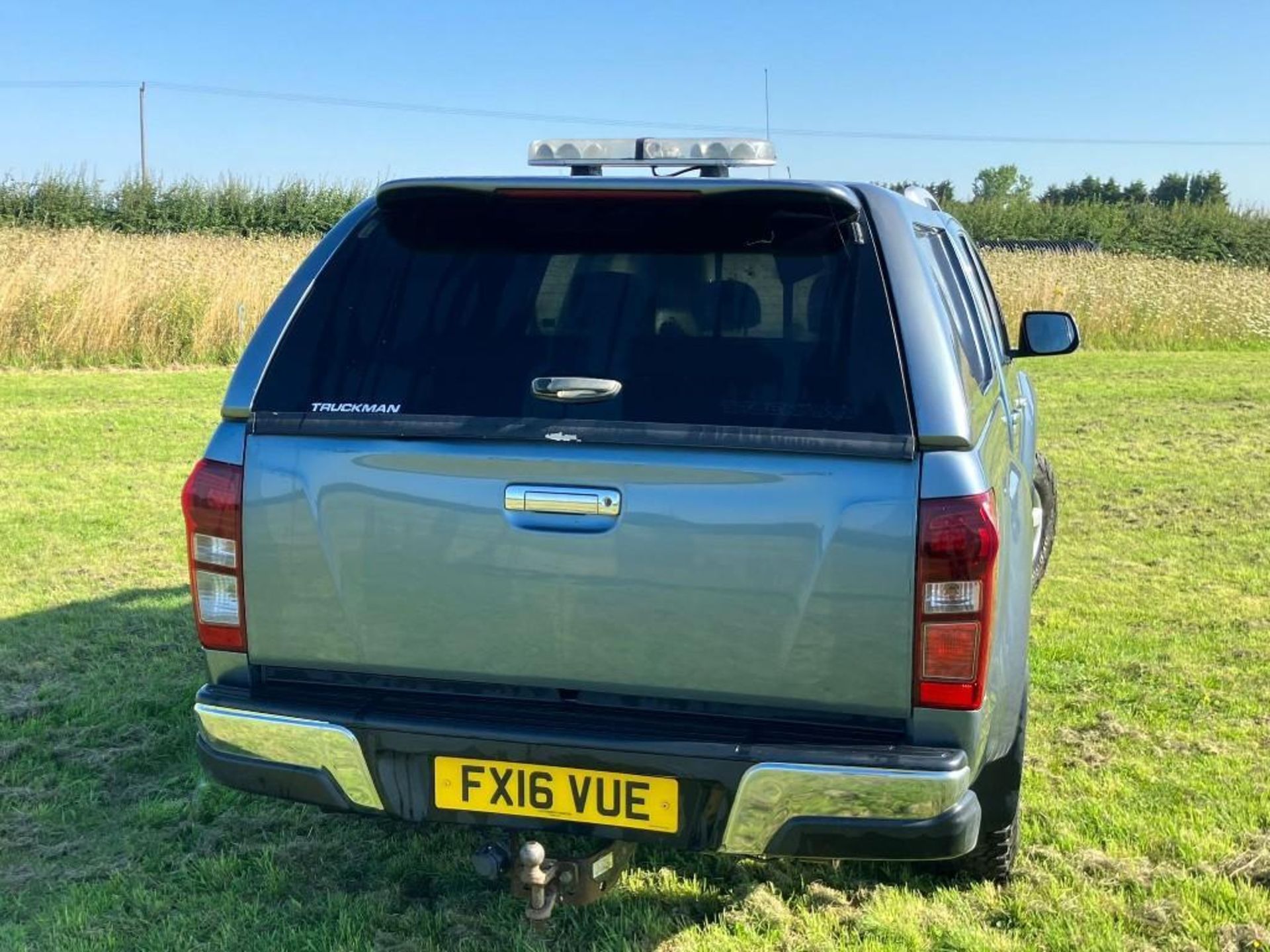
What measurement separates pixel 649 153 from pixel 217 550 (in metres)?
1.89

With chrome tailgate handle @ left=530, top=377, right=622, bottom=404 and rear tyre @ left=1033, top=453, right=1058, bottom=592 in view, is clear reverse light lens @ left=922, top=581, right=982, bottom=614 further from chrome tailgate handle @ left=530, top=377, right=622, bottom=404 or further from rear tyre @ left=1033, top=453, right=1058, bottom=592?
rear tyre @ left=1033, top=453, right=1058, bottom=592

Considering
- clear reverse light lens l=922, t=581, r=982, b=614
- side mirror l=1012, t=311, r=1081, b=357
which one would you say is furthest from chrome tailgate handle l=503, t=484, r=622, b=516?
side mirror l=1012, t=311, r=1081, b=357

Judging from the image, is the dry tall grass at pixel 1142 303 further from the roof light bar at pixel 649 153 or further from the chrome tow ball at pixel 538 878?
the chrome tow ball at pixel 538 878

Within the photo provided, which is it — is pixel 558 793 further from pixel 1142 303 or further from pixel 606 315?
pixel 1142 303

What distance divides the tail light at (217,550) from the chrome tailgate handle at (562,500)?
635 mm

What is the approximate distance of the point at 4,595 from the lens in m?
5.93

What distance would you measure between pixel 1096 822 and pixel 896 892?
2.63ft

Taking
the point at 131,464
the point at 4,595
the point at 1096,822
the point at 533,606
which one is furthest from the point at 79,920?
the point at 131,464

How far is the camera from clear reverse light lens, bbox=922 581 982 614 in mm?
2396

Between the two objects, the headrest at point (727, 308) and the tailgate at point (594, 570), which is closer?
the tailgate at point (594, 570)

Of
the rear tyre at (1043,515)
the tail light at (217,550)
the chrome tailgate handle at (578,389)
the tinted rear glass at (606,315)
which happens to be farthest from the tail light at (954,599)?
the rear tyre at (1043,515)

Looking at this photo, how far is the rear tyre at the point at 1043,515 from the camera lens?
6090mm

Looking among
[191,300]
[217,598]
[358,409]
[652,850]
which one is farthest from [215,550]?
[191,300]

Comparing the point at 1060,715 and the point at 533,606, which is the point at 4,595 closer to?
the point at 533,606
